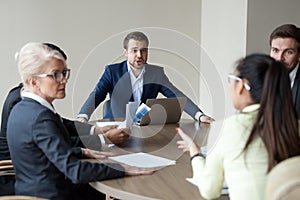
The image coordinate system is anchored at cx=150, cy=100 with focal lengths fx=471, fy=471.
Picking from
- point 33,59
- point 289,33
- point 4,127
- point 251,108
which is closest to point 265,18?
point 289,33

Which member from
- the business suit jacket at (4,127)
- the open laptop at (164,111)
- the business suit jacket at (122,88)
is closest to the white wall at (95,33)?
the business suit jacket at (122,88)

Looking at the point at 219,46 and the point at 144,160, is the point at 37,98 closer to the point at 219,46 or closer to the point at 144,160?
the point at 144,160

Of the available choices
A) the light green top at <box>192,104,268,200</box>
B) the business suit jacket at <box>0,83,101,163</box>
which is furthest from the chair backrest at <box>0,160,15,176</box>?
the light green top at <box>192,104,268,200</box>

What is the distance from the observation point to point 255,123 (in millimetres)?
1570

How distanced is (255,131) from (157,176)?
64 centimetres

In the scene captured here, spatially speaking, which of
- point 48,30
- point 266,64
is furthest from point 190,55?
point 266,64

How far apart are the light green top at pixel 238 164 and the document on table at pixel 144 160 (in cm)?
53

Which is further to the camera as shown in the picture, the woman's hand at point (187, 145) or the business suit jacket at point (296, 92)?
the business suit jacket at point (296, 92)

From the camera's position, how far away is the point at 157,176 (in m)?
2.07

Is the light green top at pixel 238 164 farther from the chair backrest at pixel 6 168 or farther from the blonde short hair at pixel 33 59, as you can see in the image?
the chair backrest at pixel 6 168

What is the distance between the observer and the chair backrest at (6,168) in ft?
8.40

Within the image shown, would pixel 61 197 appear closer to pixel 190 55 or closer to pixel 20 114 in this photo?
pixel 20 114

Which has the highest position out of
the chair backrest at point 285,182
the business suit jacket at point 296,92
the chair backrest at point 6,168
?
the chair backrest at point 285,182

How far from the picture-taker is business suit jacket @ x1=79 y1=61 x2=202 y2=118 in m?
3.49
